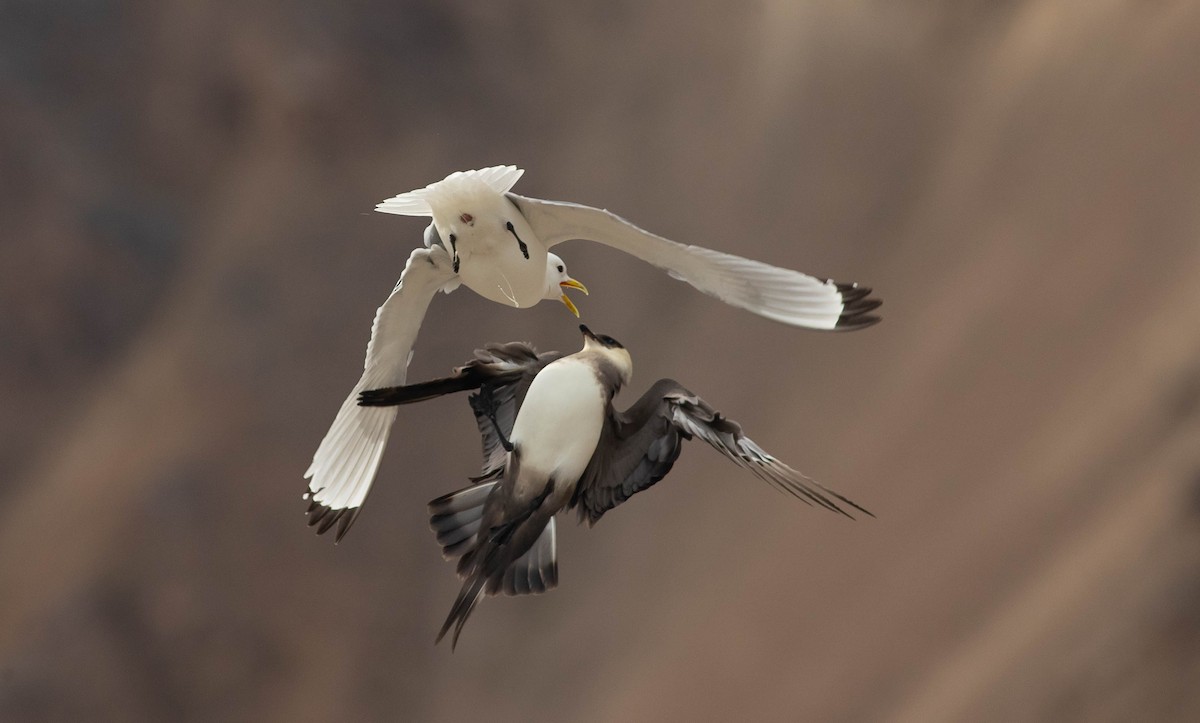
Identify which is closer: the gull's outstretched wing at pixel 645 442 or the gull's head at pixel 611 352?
the gull's outstretched wing at pixel 645 442

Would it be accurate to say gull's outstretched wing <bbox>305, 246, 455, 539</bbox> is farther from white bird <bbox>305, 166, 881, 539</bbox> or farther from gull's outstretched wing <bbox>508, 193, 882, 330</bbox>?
gull's outstretched wing <bbox>508, 193, 882, 330</bbox>

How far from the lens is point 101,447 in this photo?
8.94ft

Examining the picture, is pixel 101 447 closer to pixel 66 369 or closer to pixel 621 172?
pixel 66 369

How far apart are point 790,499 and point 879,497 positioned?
0.65 feet

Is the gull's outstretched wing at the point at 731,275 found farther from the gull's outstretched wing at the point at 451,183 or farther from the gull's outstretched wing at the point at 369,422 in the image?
the gull's outstretched wing at the point at 369,422

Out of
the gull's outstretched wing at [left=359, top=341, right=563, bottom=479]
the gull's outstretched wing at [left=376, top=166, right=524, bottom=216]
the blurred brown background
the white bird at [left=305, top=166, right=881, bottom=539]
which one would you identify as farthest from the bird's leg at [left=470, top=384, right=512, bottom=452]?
the blurred brown background

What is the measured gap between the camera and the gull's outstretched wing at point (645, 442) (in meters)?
1.42

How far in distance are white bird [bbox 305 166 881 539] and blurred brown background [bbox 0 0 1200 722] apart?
0.90m

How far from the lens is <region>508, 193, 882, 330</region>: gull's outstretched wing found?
1.41 meters

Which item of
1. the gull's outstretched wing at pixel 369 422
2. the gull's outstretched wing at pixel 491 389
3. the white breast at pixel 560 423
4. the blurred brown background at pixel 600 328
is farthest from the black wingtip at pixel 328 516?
the blurred brown background at pixel 600 328

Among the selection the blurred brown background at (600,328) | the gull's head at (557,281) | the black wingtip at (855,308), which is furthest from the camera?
the blurred brown background at (600,328)

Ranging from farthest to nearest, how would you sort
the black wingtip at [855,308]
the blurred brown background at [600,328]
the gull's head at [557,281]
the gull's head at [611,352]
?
the blurred brown background at [600,328], the gull's head at [557,281], the gull's head at [611,352], the black wingtip at [855,308]

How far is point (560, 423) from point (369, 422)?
0.40 m

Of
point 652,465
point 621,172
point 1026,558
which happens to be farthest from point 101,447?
point 1026,558
